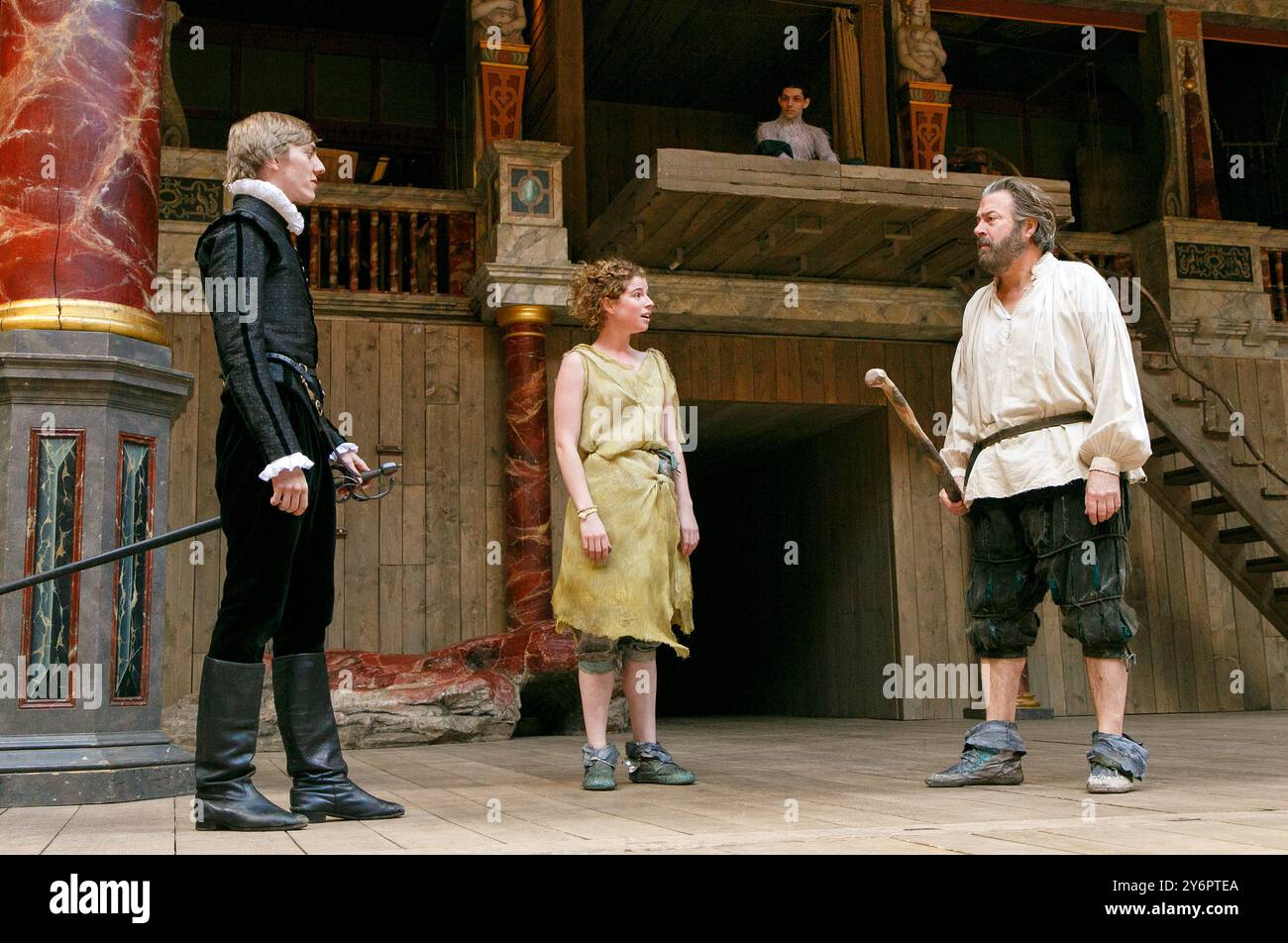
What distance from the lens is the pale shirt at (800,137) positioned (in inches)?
385

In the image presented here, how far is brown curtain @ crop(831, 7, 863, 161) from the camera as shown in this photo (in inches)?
410

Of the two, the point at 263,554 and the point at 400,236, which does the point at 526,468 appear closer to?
the point at 400,236

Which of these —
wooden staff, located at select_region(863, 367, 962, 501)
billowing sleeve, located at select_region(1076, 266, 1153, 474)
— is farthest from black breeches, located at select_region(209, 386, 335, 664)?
billowing sleeve, located at select_region(1076, 266, 1153, 474)

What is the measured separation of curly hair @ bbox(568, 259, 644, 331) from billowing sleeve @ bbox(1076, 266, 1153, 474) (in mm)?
1435

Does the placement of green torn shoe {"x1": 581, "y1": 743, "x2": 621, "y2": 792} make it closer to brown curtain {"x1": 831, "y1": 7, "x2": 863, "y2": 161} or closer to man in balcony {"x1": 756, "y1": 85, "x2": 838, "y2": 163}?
man in balcony {"x1": 756, "y1": 85, "x2": 838, "y2": 163}

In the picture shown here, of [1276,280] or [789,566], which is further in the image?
[789,566]

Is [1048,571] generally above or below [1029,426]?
below

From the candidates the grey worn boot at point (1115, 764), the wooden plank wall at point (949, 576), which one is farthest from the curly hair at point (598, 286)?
the wooden plank wall at point (949, 576)

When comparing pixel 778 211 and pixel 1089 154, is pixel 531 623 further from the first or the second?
pixel 1089 154

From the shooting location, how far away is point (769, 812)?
11.0 feet

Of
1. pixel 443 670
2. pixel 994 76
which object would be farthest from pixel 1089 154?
pixel 443 670

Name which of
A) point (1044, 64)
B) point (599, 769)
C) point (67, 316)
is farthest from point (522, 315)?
point (1044, 64)

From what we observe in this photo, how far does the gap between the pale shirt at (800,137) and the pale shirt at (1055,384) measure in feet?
19.5

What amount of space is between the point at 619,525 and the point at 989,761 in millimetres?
1329
